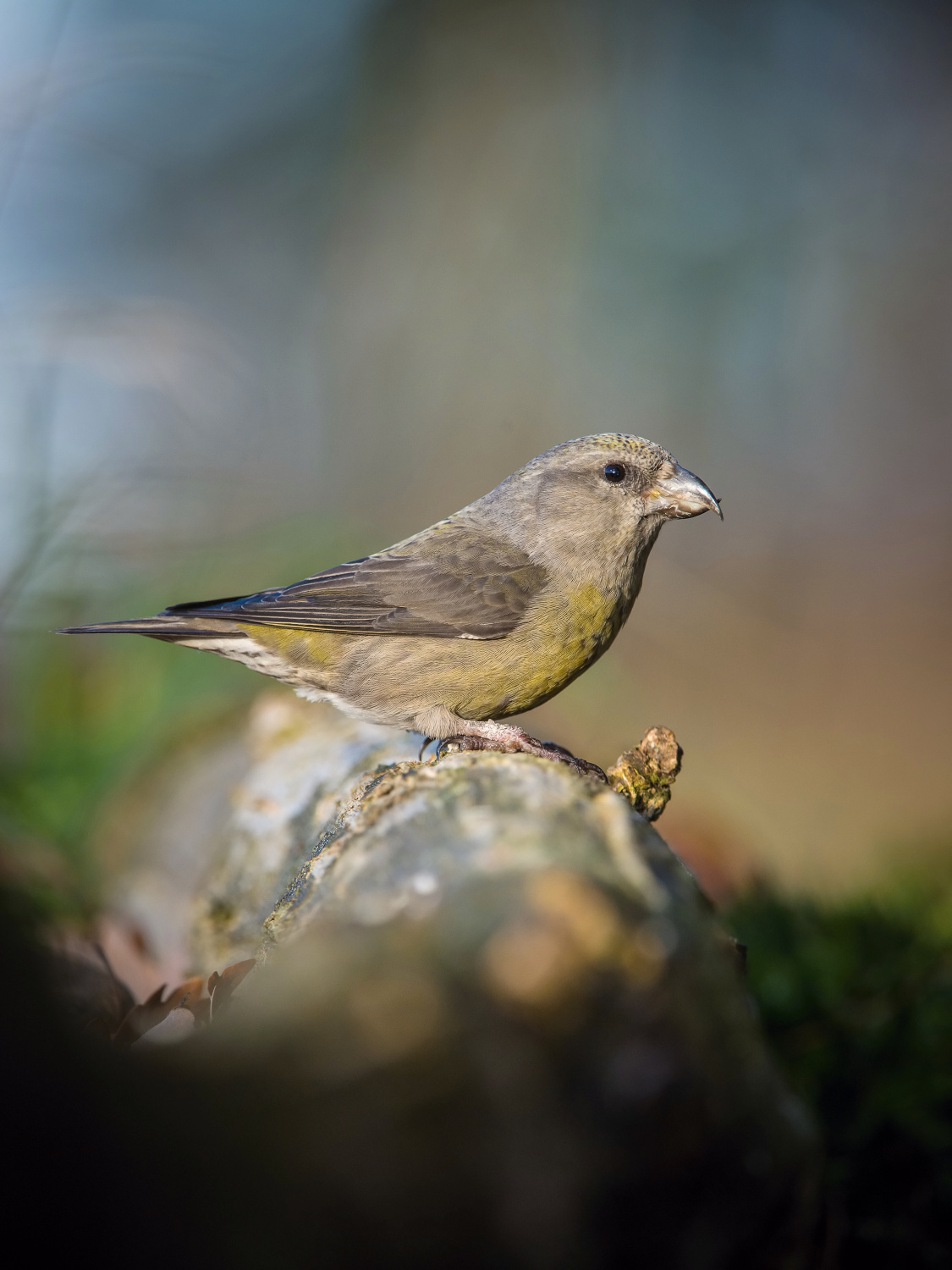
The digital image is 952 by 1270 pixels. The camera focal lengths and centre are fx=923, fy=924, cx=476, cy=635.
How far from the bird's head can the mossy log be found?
241 centimetres

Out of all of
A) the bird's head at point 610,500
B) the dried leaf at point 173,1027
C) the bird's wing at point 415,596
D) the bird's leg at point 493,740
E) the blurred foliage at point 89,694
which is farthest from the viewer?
the blurred foliage at point 89,694

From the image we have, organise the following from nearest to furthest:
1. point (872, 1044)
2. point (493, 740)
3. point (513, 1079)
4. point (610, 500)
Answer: point (513, 1079) < point (872, 1044) < point (493, 740) < point (610, 500)

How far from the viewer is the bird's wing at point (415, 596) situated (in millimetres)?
4039

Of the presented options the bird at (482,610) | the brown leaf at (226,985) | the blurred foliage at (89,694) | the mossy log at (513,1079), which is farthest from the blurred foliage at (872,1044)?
the blurred foliage at (89,694)

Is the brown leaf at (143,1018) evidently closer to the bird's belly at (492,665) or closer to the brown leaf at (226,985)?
the brown leaf at (226,985)

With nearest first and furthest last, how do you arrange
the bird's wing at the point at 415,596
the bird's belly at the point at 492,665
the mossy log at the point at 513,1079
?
1. the mossy log at the point at 513,1079
2. the bird's belly at the point at 492,665
3. the bird's wing at the point at 415,596

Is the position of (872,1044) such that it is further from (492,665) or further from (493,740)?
(492,665)

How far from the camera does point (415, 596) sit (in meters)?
4.28

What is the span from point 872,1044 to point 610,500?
8.15ft

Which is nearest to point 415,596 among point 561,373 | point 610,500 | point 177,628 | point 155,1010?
point 610,500

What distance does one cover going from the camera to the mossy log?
1592mm

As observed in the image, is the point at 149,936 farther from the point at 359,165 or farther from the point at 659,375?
the point at 359,165

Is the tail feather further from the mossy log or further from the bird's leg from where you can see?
the mossy log

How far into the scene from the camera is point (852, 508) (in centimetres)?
1079
